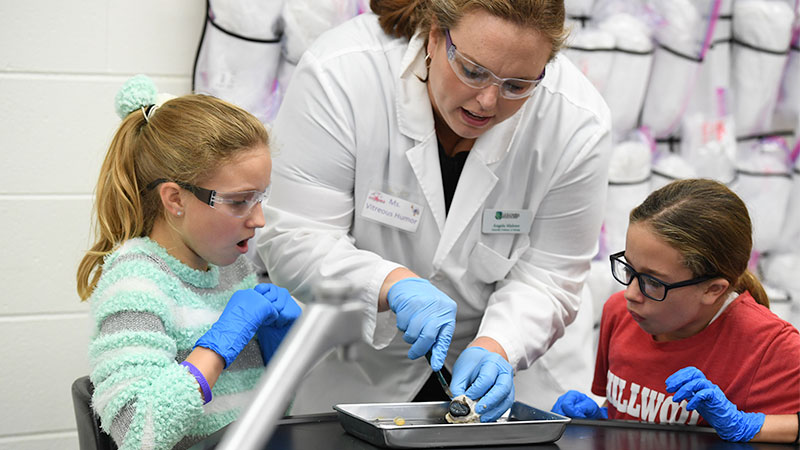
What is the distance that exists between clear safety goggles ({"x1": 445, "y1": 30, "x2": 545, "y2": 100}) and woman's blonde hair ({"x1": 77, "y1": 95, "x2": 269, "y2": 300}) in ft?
1.23

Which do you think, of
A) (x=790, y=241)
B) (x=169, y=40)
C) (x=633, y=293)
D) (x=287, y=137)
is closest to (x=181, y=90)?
(x=169, y=40)

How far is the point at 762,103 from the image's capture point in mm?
2561

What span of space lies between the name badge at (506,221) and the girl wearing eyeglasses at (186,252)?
47 cm

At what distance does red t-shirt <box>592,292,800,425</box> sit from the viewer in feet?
4.58

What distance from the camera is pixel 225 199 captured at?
1372mm

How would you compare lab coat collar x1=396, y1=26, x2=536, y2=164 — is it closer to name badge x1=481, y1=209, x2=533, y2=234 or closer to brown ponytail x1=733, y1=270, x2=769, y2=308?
name badge x1=481, y1=209, x2=533, y2=234

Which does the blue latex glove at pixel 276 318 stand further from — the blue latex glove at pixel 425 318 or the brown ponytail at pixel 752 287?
the brown ponytail at pixel 752 287

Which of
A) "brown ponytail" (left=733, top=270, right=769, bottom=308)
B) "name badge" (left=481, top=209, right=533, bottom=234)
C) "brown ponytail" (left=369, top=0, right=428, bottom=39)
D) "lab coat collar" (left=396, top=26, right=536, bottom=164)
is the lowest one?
"brown ponytail" (left=733, top=270, right=769, bottom=308)

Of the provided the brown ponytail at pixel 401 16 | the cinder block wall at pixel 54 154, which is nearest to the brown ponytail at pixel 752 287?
the brown ponytail at pixel 401 16

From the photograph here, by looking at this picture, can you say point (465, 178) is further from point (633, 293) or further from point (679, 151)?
point (679, 151)

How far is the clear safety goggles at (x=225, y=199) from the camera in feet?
4.49

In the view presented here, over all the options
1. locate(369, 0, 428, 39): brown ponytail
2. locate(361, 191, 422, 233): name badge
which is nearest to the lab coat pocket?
locate(361, 191, 422, 233): name badge

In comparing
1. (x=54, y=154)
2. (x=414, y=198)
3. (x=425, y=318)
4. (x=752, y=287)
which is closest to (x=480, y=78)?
(x=414, y=198)

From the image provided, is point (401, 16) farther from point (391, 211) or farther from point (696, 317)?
point (696, 317)
